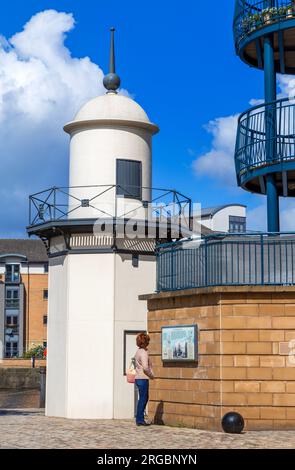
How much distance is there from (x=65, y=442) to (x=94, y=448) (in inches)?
45.5

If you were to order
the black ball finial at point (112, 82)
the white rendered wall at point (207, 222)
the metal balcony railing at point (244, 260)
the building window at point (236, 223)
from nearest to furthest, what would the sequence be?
the metal balcony railing at point (244, 260), the black ball finial at point (112, 82), the building window at point (236, 223), the white rendered wall at point (207, 222)

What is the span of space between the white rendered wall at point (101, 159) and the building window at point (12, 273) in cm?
6959

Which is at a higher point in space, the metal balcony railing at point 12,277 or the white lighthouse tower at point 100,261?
the metal balcony railing at point 12,277

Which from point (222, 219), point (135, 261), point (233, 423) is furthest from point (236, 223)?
point (233, 423)

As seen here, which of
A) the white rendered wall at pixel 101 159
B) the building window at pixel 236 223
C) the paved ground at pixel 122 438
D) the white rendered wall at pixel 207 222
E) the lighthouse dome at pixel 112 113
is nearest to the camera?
the paved ground at pixel 122 438

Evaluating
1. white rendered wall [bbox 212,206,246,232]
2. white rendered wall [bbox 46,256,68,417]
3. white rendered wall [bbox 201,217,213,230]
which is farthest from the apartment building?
white rendered wall [bbox 46,256,68,417]

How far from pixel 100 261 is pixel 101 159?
2853mm

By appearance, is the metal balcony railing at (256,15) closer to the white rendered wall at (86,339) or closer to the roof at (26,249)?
the white rendered wall at (86,339)

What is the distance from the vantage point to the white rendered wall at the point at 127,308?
23219 millimetres

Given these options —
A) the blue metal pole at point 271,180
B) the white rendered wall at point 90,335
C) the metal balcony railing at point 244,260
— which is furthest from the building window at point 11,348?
the metal balcony railing at point 244,260

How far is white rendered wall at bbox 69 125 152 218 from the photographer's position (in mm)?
24500

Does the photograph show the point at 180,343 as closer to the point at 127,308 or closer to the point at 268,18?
the point at 127,308

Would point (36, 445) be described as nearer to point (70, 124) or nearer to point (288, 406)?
point (288, 406)

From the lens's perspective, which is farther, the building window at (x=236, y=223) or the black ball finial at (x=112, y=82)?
the building window at (x=236, y=223)
